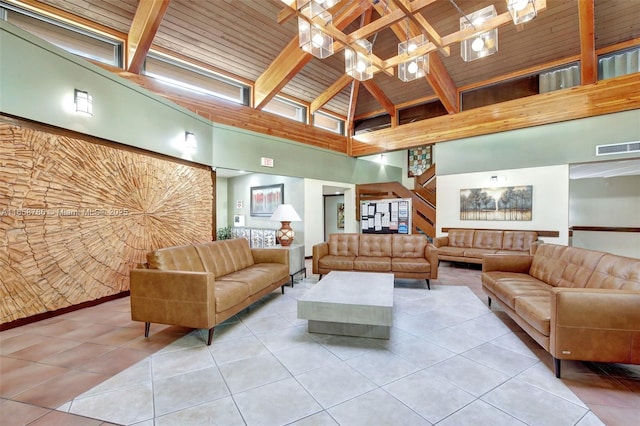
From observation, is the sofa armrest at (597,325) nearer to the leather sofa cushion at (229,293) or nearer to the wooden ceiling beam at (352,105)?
the leather sofa cushion at (229,293)

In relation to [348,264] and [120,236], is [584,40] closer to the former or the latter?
[348,264]

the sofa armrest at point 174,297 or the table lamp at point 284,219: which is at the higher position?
the table lamp at point 284,219

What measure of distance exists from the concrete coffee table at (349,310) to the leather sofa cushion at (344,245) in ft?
6.42

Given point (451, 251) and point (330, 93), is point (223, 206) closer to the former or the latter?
point (330, 93)

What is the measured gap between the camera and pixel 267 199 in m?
7.52

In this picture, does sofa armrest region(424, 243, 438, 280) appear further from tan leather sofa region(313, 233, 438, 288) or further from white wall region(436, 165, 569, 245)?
white wall region(436, 165, 569, 245)

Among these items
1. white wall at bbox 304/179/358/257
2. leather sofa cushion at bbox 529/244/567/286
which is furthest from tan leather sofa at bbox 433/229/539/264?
white wall at bbox 304/179/358/257

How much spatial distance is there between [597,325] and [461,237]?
467 cm

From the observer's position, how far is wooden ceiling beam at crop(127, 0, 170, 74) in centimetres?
399

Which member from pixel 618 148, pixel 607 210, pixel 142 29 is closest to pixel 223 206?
pixel 142 29

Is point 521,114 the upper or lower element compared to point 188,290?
upper

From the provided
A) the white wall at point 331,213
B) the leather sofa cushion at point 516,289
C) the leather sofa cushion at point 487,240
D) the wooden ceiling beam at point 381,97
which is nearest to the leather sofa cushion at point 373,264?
the leather sofa cushion at point 516,289

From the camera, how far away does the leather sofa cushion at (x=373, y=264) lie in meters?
4.52

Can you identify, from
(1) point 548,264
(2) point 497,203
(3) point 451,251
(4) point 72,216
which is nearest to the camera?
(1) point 548,264
